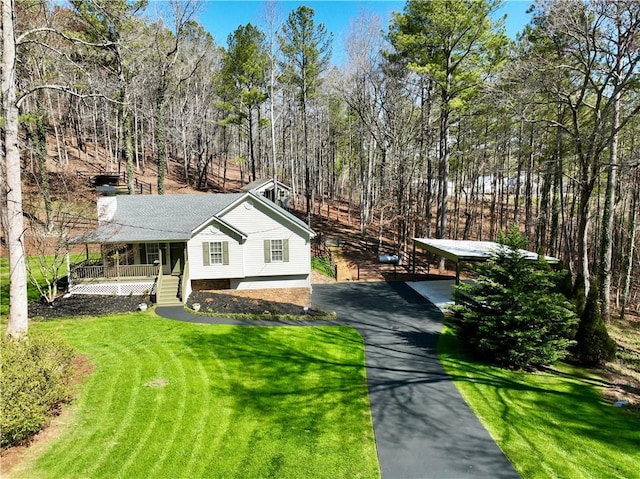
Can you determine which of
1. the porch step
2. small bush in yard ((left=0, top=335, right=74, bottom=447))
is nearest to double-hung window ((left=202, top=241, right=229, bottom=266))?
the porch step

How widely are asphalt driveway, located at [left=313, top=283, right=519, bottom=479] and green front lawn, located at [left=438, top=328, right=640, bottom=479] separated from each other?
1.38ft

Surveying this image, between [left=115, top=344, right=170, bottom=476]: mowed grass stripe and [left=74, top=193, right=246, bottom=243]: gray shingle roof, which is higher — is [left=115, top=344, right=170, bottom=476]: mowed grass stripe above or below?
below

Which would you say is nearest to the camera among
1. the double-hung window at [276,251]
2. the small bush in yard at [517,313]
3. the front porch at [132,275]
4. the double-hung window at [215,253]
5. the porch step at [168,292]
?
the small bush in yard at [517,313]

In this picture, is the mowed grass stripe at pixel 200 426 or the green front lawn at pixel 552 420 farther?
the green front lawn at pixel 552 420

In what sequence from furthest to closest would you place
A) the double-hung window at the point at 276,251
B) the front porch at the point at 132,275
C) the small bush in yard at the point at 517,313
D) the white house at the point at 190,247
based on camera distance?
1. the double-hung window at the point at 276,251
2. the white house at the point at 190,247
3. the front porch at the point at 132,275
4. the small bush in yard at the point at 517,313

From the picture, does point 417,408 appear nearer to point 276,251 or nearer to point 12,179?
point 12,179

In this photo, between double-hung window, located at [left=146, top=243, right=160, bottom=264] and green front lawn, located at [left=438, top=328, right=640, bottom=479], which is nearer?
green front lawn, located at [left=438, top=328, right=640, bottom=479]

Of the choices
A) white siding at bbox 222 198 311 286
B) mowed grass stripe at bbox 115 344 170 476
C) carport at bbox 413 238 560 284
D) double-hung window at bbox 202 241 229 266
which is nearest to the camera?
mowed grass stripe at bbox 115 344 170 476

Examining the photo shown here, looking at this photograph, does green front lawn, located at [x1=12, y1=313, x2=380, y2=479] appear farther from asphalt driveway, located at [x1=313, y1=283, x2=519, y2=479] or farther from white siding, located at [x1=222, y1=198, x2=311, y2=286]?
white siding, located at [x1=222, y1=198, x2=311, y2=286]

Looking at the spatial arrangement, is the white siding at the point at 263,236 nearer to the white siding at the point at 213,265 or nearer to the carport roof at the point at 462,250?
the white siding at the point at 213,265

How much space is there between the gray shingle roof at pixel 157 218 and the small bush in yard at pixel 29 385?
894cm

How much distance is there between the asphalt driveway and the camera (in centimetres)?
733

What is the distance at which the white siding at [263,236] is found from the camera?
1980cm

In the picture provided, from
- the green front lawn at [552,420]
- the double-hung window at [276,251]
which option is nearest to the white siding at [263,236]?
the double-hung window at [276,251]
